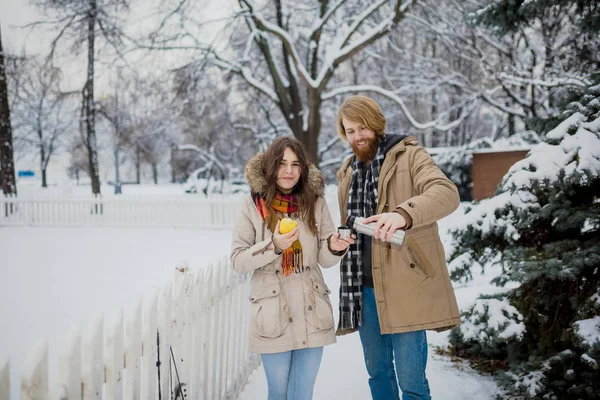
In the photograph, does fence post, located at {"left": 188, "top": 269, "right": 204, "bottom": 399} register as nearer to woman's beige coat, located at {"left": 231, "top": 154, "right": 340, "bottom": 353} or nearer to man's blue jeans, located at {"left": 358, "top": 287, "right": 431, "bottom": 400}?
woman's beige coat, located at {"left": 231, "top": 154, "right": 340, "bottom": 353}

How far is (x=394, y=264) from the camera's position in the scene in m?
2.17

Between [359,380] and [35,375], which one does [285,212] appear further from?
[359,380]

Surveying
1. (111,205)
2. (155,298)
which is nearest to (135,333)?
(155,298)

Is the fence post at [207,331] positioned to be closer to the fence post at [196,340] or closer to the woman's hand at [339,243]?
the fence post at [196,340]

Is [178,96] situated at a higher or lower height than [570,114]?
higher

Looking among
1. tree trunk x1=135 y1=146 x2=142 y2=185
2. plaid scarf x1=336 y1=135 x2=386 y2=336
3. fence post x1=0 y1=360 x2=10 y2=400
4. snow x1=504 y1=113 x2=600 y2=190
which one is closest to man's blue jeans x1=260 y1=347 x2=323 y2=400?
plaid scarf x1=336 y1=135 x2=386 y2=336

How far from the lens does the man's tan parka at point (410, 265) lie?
2.11 meters

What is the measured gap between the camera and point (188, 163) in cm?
4066

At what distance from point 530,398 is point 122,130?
20820 mm

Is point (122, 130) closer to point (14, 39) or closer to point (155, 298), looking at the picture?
point (14, 39)

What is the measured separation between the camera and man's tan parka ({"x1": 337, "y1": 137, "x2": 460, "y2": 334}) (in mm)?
2111

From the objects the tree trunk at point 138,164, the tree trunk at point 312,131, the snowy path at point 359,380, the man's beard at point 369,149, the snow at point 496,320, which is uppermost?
the tree trunk at point 138,164

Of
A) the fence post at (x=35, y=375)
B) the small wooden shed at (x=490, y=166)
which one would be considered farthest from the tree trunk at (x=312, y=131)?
the fence post at (x=35, y=375)

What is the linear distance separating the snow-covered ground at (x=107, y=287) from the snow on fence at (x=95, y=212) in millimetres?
707
